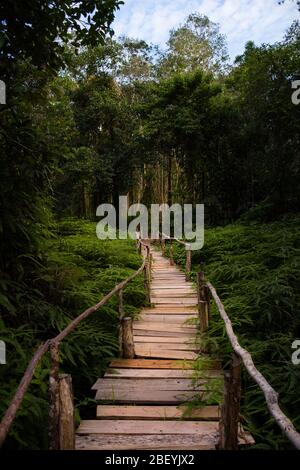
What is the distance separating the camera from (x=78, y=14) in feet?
14.8

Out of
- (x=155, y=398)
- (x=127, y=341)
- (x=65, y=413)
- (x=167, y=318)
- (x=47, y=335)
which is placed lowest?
(x=155, y=398)

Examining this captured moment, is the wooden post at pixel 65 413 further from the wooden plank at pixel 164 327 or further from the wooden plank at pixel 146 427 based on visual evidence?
the wooden plank at pixel 164 327

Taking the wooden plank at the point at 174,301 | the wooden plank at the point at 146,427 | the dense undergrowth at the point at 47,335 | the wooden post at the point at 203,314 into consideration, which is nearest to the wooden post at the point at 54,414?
the dense undergrowth at the point at 47,335

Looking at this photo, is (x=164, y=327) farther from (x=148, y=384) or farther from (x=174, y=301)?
(x=148, y=384)

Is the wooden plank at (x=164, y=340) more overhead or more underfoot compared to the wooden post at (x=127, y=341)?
more underfoot

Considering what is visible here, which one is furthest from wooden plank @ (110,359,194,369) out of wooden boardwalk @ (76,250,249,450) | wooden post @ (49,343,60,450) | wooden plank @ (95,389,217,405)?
wooden post @ (49,343,60,450)

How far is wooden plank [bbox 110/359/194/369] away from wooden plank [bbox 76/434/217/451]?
5.03ft

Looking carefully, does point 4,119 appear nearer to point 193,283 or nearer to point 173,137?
point 193,283

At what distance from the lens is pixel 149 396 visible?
12.6 ft

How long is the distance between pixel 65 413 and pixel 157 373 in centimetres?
209

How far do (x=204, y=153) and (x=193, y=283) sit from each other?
42.8ft

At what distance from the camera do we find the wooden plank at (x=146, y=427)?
3.12 meters

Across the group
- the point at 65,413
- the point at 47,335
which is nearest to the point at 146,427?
the point at 65,413

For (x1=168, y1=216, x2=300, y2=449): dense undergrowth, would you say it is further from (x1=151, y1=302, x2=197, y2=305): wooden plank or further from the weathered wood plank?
(x1=151, y1=302, x2=197, y2=305): wooden plank
